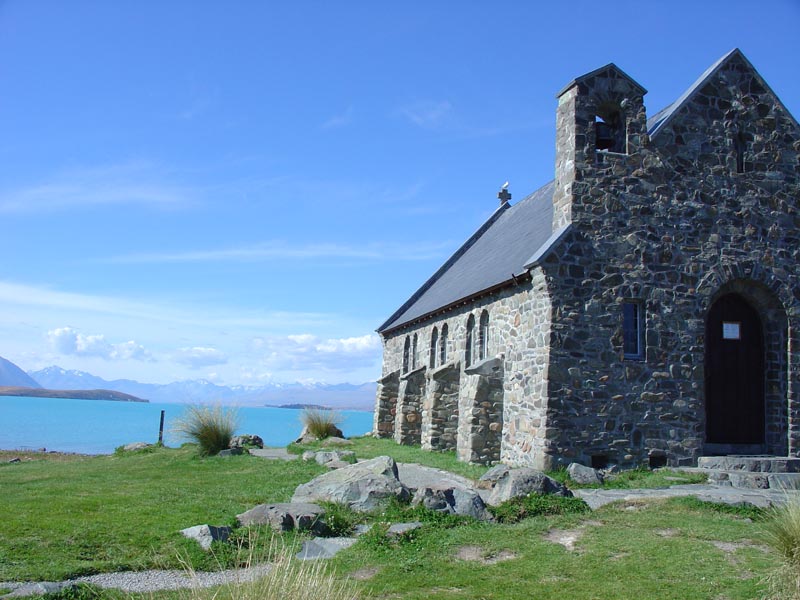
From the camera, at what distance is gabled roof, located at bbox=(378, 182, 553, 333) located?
19078mm

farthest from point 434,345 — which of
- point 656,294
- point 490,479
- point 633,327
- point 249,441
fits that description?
point 490,479

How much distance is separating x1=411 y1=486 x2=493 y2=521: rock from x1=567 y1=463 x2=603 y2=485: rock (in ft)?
13.9

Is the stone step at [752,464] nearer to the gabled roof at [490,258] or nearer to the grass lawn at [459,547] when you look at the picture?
the grass lawn at [459,547]

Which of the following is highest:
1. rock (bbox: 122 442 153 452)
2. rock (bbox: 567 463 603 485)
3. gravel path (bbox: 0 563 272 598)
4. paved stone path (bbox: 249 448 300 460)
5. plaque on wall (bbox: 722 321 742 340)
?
plaque on wall (bbox: 722 321 742 340)

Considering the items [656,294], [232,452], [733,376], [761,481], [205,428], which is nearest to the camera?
[761,481]

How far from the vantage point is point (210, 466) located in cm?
1703

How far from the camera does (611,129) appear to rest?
17203mm

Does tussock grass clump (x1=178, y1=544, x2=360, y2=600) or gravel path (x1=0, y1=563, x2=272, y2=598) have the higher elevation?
tussock grass clump (x1=178, y1=544, x2=360, y2=600)

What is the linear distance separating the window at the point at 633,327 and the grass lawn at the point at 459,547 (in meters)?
5.20

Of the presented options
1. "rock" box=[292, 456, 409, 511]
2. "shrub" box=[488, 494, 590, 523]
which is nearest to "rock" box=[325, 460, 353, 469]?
"rock" box=[292, 456, 409, 511]

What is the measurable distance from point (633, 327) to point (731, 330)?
9.03 feet

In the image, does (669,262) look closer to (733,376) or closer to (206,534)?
(733,376)

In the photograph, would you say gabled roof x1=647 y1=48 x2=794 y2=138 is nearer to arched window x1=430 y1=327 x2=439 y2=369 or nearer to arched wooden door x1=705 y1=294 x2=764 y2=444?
arched wooden door x1=705 y1=294 x2=764 y2=444

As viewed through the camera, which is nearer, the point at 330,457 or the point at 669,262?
the point at 669,262
